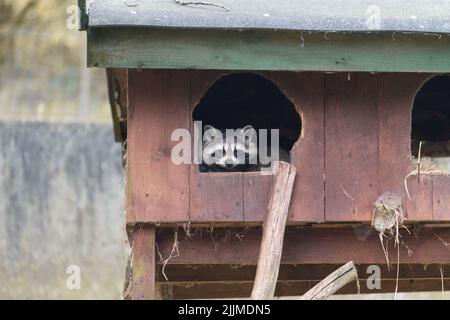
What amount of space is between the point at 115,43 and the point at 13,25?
9097mm

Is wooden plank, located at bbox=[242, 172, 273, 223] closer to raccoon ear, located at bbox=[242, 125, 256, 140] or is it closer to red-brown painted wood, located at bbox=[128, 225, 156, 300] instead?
red-brown painted wood, located at bbox=[128, 225, 156, 300]

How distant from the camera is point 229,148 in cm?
835

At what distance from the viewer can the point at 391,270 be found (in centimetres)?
865

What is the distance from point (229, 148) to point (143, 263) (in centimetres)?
120

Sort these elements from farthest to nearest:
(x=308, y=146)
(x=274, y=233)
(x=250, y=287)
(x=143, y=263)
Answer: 1. (x=250, y=287)
2. (x=308, y=146)
3. (x=143, y=263)
4. (x=274, y=233)

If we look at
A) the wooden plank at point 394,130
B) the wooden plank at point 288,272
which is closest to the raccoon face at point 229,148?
the wooden plank at point 288,272


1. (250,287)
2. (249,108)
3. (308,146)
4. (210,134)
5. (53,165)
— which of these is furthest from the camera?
(53,165)

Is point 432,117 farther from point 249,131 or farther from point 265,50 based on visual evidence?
point 265,50

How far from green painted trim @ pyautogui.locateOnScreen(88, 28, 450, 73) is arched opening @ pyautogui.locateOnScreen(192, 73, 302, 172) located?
2079 millimetres

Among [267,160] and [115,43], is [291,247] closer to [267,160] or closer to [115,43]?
[267,160]

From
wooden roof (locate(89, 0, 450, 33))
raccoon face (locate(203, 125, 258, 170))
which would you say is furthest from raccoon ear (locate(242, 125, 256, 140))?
wooden roof (locate(89, 0, 450, 33))

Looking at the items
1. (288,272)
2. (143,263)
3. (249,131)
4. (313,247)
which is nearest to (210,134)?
(249,131)

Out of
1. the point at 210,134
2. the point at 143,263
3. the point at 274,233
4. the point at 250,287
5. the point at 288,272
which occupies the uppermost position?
the point at 210,134
